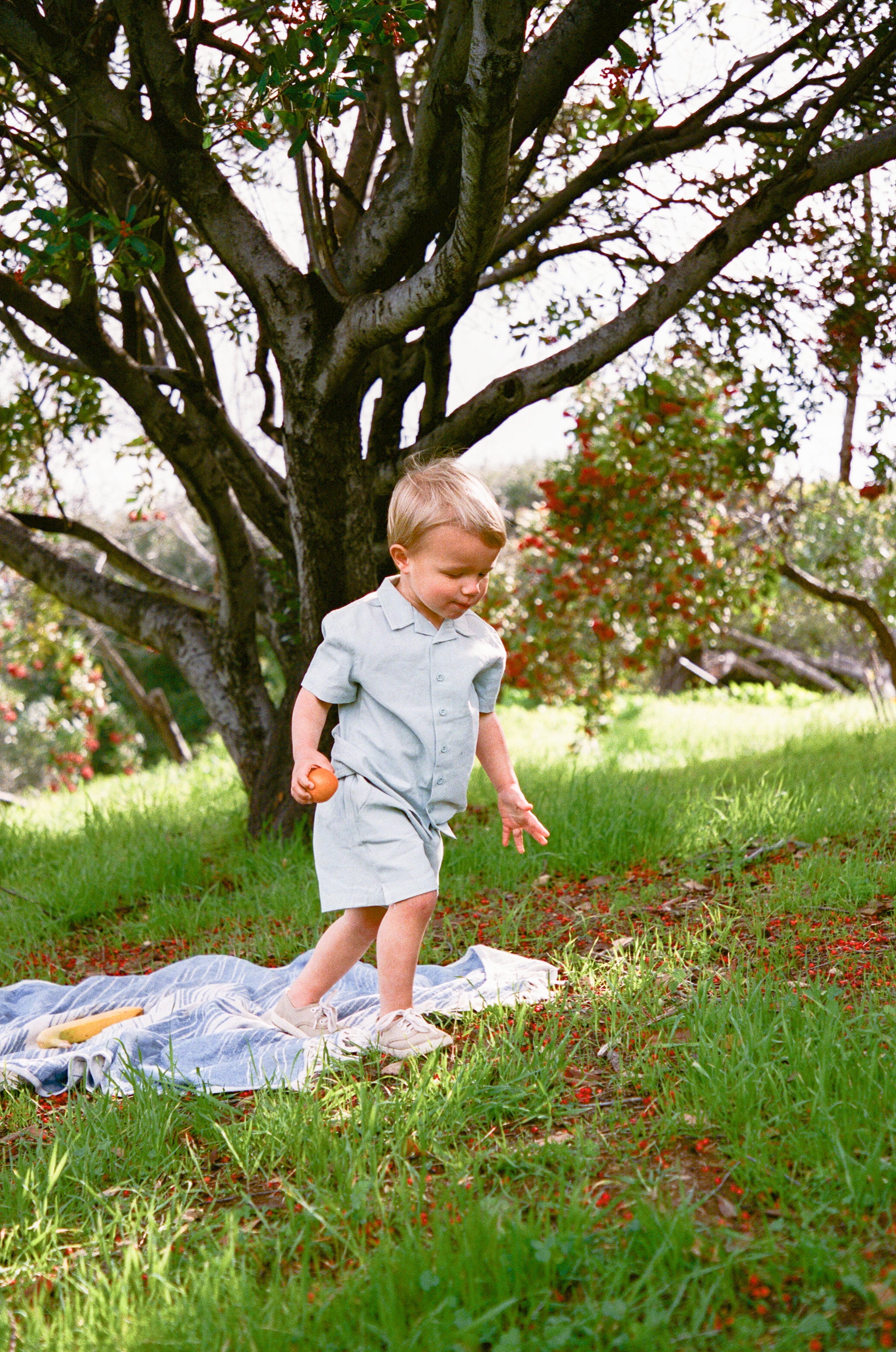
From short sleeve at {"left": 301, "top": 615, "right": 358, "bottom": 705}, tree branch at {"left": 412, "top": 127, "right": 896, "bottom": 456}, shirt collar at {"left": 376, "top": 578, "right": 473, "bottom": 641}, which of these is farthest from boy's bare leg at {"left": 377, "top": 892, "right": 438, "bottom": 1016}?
tree branch at {"left": 412, "top": 127, "right": 896, "bottom": 456}

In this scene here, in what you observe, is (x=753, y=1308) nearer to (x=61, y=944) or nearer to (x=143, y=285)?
(x=61, y=944)

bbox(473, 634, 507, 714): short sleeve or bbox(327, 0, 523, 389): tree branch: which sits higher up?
bbox(327, 0, 523, 389): tree branch

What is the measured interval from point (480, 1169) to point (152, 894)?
2.74 metres

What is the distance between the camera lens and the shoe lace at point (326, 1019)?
268 cm

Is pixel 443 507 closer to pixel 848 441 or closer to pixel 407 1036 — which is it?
pixel 407 1036

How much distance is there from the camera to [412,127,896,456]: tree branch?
381 centimetres

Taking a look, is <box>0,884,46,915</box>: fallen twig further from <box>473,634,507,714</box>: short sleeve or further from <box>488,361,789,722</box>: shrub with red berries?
<box>488,361,789,722</box>: shrub with red berries

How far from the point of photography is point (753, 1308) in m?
1.44

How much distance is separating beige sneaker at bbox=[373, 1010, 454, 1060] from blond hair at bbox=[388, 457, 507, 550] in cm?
117

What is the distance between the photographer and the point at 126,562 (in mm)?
5848

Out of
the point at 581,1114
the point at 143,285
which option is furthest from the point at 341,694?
the point at 143,285

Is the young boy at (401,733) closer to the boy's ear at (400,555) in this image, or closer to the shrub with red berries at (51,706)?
the boy's ear at (400,555)

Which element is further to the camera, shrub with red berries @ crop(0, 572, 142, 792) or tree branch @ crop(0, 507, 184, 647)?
shrub with red berries @ crop(0, 572, 142, 792)

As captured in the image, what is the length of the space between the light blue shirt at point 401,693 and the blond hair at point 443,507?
0.68ft
